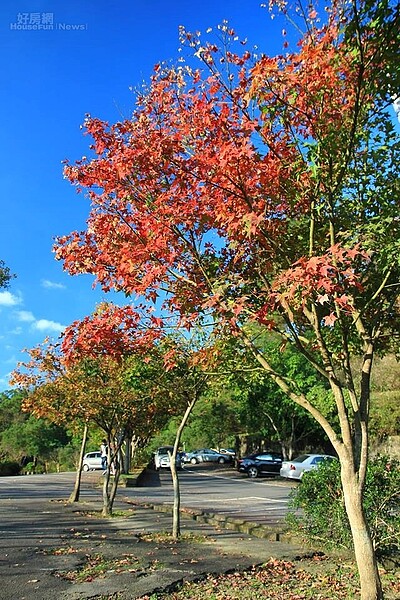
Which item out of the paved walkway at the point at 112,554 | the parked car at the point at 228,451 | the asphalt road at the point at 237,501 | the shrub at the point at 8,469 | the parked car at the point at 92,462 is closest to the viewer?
the paved walkway at the point at 112,554

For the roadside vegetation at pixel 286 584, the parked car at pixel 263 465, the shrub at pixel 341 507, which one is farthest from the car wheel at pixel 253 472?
the roadside vegetation at pixel 286 584

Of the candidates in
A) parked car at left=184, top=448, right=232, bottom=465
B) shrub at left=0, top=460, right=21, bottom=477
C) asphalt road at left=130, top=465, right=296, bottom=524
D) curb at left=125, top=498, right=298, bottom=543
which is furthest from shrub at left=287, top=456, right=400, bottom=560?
parked car at left=184, top=448, right=232, bottom=465

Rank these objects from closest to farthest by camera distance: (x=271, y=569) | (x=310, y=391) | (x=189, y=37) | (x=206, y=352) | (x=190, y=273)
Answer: (x=189, y=37) < (x=190, y=273) < (x=206, y=352) < (x=271, y=569) < (x=310, y=391)

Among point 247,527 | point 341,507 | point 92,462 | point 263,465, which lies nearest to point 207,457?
point 92,462

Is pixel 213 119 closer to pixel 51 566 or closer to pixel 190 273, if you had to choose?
pixel 190 273

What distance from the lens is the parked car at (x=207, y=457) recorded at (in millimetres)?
43094

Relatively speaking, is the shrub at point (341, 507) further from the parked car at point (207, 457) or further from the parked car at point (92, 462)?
the parked car at point (207, 457)

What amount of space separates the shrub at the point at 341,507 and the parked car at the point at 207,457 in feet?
120

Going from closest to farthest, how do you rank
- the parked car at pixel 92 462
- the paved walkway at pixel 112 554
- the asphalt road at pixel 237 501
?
the paved walkway at pixel 112 554
the asphalt road at pixel 237 501
the parked car at pixel 92 462

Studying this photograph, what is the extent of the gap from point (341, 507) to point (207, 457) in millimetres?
38135

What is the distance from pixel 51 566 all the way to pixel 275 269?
5.14 metres

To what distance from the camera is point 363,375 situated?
15.6 ft

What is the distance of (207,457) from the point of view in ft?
142

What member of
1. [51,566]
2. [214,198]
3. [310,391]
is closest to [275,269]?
[214,198]
